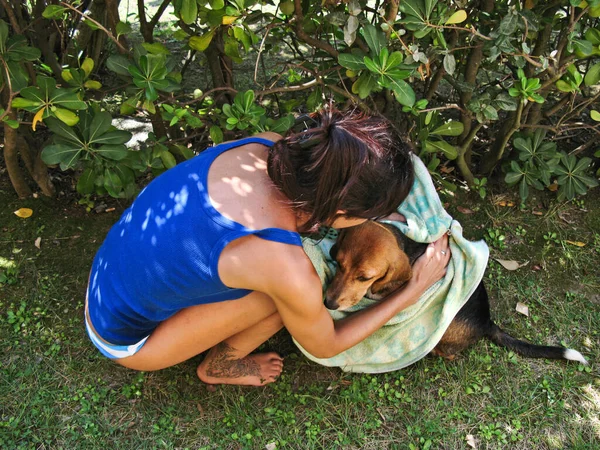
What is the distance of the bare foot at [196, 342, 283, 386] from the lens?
3.33 meters

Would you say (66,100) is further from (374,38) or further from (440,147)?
(440,147)

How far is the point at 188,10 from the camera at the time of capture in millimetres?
2910

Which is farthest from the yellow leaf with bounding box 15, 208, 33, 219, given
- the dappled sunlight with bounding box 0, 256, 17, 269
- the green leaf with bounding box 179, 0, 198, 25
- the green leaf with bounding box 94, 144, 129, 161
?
the green leaf with bounding box 179, 0, 198, 25

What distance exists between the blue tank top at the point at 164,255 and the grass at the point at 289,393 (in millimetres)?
628

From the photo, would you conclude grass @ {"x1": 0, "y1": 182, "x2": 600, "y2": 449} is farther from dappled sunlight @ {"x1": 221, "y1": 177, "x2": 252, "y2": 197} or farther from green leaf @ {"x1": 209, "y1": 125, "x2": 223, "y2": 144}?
dappled sunlight @ {"x1": 221, "y1": 177, "x2": 252, "y2": 197}

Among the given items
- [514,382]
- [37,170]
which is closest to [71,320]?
[37,170]

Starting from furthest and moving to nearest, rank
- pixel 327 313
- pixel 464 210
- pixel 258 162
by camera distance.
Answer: pixel 464 210 < pixel 327 313 < pixel 258 162

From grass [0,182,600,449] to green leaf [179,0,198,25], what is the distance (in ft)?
6.41

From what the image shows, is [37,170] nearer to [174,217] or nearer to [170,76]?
[170,76]

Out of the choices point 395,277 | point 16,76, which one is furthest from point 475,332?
point 16,76

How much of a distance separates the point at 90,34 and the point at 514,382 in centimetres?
385

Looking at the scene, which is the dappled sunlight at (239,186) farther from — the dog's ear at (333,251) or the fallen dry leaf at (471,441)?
the fallen dry leaf at (471,441)

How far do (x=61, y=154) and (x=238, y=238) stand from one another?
5.34 feet

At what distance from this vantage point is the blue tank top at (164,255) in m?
2.42
